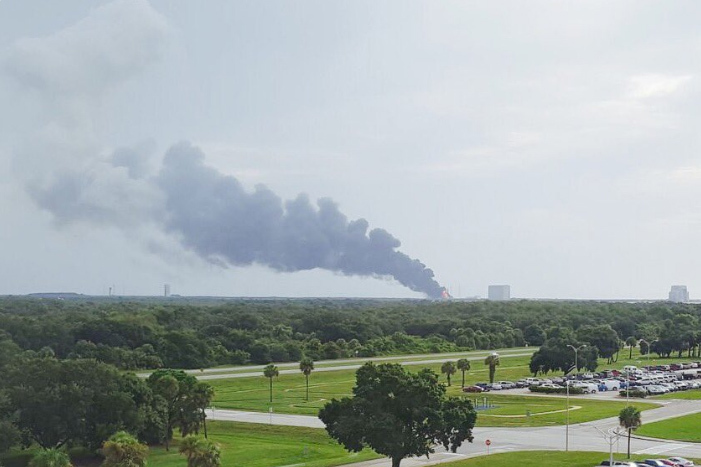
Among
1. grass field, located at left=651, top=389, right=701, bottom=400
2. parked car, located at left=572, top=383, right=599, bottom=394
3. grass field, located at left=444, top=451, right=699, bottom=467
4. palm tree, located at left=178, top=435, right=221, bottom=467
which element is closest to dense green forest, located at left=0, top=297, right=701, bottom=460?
parked car, located at left=572, top=383, right=599, bottom=394

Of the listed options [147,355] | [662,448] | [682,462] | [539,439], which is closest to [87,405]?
[539,439]

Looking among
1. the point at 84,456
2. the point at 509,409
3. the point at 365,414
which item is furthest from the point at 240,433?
the point at 509,409

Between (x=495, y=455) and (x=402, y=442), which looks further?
(x=495, y=455)

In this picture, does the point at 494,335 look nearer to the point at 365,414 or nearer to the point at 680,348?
the point at 680,348

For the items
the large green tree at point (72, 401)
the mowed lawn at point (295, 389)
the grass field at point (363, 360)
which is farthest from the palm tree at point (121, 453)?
the grass field at point (363, 360)

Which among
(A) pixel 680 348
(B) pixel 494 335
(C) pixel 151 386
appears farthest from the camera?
(B) pixel 494 335

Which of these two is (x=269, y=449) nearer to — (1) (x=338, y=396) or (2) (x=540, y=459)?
(2) (x=540, y=459)
